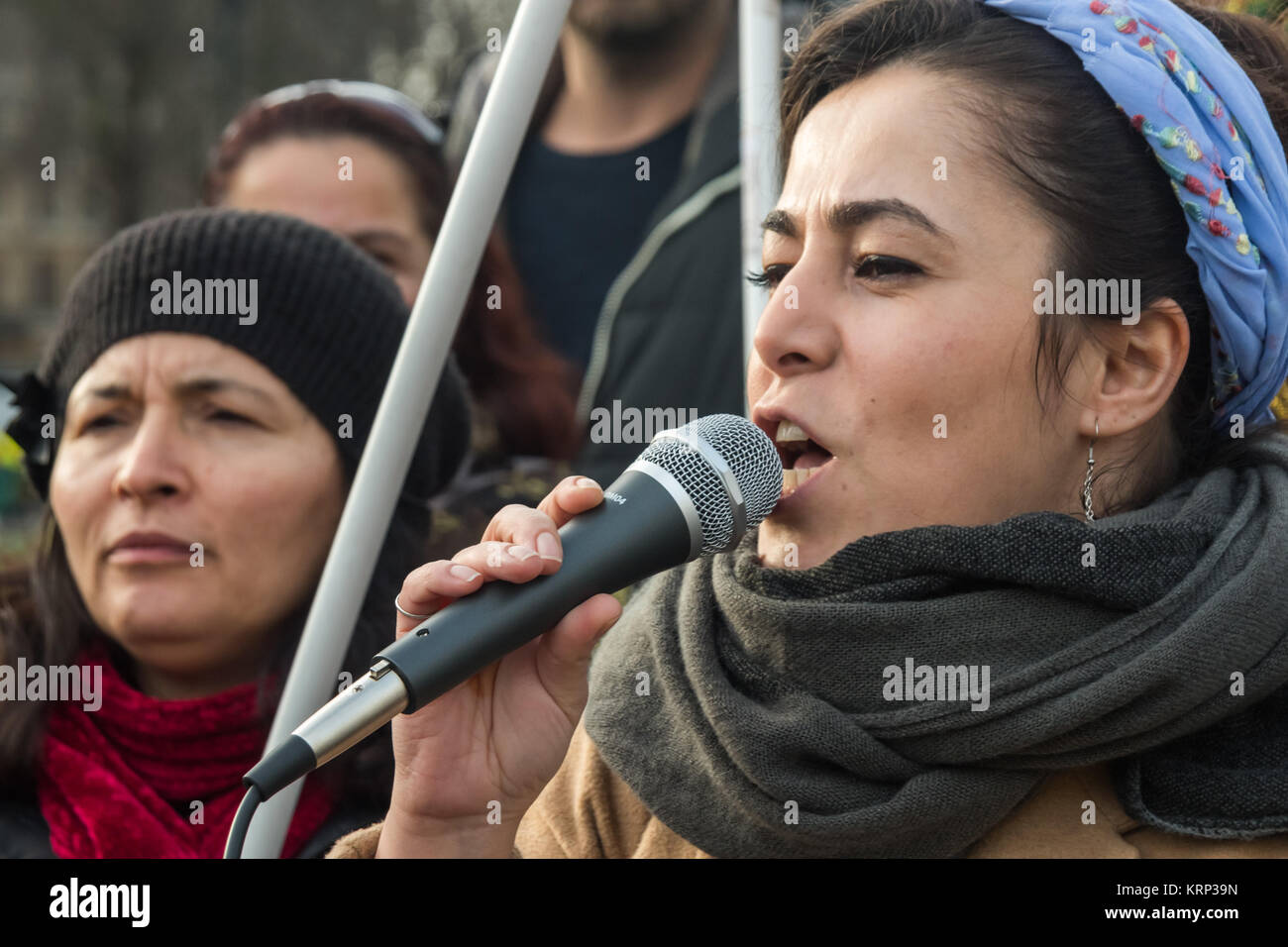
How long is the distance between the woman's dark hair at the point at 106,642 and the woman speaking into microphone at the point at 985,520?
719mm

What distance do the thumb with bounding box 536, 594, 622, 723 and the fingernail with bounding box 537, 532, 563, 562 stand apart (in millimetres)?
126

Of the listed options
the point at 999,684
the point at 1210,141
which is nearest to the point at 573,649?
the point at 999,684

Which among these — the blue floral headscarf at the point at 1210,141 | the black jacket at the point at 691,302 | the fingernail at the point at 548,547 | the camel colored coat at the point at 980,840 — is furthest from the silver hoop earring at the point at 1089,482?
the black jacket at the point at 691,302

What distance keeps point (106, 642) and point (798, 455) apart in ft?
5.13

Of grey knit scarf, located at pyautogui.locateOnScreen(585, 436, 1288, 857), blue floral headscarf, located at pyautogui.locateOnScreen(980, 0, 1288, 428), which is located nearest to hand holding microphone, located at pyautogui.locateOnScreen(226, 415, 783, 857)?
grey knit scarf, located at pyautogui.locateOnScreen(585, 436, 1288, 857)

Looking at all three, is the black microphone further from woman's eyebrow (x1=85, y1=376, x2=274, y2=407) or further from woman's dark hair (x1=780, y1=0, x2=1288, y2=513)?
woman's eyebrow (x1=85, y1=376, x2=274, y2=407)

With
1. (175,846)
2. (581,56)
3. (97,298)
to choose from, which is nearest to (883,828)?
(175,846)

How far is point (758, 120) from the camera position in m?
2.58

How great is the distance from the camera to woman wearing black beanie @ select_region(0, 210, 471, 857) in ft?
8.46

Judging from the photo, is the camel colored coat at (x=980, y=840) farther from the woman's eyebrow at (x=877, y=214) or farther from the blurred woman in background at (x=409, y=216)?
the blurred woman in background at (x=409, y=216)

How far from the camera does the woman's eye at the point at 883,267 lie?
1851 millimetres

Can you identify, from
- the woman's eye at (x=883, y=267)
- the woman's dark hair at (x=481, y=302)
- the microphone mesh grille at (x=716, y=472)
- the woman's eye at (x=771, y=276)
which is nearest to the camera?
the microphone mesh grille at (x=716, y=472)

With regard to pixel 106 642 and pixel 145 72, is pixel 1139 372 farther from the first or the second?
pixel 145 72
